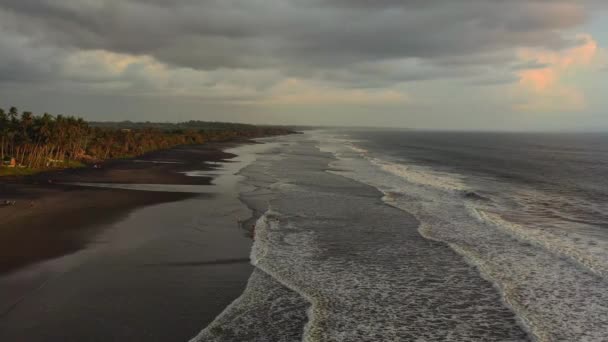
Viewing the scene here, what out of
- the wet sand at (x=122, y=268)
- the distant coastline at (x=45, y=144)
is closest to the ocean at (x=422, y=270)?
the wet sand at (x=122, y=268)

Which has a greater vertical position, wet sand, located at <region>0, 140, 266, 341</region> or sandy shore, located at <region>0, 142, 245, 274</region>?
sandy shore, located at <region>0, 142, 245, 274</region>

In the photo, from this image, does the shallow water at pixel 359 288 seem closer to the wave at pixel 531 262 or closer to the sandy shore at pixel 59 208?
the wave at pixel 531 262

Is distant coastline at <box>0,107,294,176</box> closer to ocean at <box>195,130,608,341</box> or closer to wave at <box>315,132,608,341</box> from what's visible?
ocean at <box>195,130,608,341</box>

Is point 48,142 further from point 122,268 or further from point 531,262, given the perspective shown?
point 531,262

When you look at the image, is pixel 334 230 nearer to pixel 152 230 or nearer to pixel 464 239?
pixel 464 239

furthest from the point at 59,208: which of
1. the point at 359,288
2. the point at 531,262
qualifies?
the point at 531,262

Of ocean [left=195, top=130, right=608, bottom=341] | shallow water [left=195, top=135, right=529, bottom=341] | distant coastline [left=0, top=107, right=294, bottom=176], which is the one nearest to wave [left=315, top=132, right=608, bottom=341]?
ocean [left=195, top=130, right=608, bottom=341]
